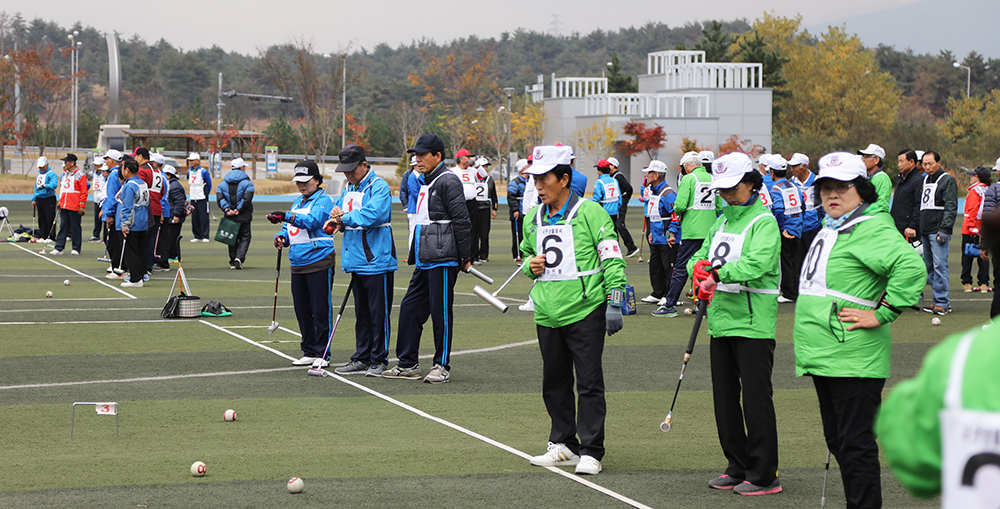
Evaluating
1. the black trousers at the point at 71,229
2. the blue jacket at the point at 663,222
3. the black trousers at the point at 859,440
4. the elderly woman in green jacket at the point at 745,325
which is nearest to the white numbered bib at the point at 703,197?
the blue jacket at the point at 663,222

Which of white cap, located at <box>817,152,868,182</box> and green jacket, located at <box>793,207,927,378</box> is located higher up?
white cap, located at <box>817,152,868,182</box>

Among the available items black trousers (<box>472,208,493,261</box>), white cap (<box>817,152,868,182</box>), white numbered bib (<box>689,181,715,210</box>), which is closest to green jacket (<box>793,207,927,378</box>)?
white cap (<box>817,152,868,182</box>)

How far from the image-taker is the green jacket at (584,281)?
6.45 metres

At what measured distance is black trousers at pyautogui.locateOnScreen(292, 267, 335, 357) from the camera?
393 inches

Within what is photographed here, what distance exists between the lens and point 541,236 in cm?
664

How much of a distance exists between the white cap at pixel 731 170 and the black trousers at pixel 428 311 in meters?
3.74

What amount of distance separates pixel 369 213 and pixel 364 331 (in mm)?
1279

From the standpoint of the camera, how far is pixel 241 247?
2078 centimetres

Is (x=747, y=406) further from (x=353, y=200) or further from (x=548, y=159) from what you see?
(x=353, y=200)

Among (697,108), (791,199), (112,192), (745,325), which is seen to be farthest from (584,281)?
(697,108)

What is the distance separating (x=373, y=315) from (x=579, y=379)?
362 centimetres

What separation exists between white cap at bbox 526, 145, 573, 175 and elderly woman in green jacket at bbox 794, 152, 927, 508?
185 centimetres

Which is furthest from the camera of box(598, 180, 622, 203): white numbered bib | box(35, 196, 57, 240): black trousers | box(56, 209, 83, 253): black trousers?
box(35, 196, 57, 240): black trousers

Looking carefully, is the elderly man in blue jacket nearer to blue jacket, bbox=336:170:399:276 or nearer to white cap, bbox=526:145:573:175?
blue jacket, bbox=336:170:399:276
